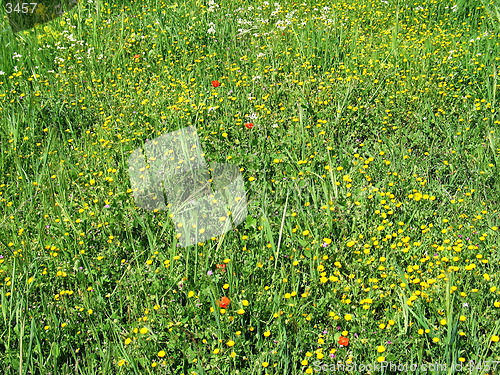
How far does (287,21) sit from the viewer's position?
5.70 meters

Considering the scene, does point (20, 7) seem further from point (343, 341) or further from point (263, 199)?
point (343, 341)

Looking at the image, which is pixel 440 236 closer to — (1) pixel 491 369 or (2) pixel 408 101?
(1) pixel 491 369

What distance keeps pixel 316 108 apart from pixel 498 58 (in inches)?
69.7

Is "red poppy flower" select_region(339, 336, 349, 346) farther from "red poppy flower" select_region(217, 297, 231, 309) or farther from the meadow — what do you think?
"red poppy flower" select_region(217, 297, 231, 309)

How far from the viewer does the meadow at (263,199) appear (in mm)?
2400

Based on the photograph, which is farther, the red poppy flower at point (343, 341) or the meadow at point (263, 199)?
the meadow at point (263, 199)

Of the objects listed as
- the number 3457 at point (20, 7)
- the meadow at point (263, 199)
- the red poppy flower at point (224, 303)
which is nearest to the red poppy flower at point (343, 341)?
the meadow at point (263, 199)

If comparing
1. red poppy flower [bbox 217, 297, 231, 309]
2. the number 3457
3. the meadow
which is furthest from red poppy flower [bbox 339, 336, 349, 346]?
the number 3457

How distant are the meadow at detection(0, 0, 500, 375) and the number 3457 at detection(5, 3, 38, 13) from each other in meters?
0.80

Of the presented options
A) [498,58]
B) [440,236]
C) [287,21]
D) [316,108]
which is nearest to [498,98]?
[498,58]

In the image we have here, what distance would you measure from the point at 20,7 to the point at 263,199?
495cm

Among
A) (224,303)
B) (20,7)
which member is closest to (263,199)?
(224,303)

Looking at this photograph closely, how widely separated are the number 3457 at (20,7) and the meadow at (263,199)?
80 cm

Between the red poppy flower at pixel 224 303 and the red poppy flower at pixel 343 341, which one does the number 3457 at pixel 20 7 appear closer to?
the red poppy flower at pixel 224 303
